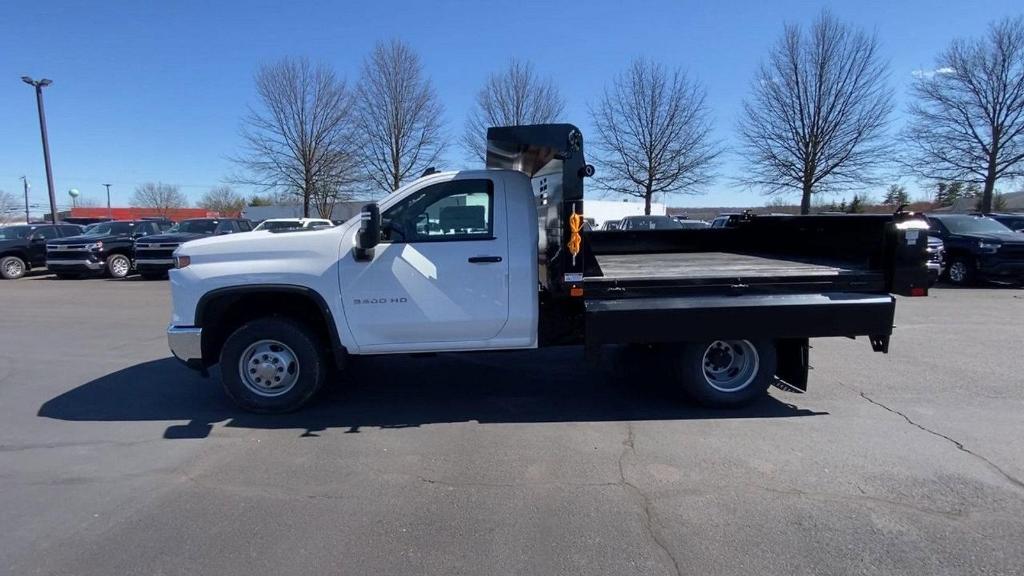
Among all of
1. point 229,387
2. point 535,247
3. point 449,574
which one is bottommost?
point 449,574

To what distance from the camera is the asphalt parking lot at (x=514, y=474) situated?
128 inches

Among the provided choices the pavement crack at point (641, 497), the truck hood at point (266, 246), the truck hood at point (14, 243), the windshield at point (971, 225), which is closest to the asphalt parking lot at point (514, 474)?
the pavement crack at point (641, 497)

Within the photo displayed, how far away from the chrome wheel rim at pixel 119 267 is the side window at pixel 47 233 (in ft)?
11.0

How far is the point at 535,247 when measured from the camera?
5.31 m

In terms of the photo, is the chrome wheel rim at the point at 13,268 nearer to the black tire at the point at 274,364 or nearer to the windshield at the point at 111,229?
the windshield at the point at 111,229

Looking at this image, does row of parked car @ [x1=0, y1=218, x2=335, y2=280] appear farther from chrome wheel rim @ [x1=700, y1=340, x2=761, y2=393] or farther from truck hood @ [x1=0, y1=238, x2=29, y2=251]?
chrome wheel rim @ [x1=700, y1=340, x2=761, y2=393]

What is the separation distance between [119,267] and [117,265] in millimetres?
81

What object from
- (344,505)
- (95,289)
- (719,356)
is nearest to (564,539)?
(344,505)

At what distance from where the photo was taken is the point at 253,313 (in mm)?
5555

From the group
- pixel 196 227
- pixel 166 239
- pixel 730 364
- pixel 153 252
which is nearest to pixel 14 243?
pixel 196 227

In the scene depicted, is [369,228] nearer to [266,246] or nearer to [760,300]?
[266,246]

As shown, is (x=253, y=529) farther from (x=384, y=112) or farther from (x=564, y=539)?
(x=384, y=112)

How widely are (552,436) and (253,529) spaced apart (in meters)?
2.31

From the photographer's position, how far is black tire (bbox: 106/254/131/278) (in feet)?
59.9
